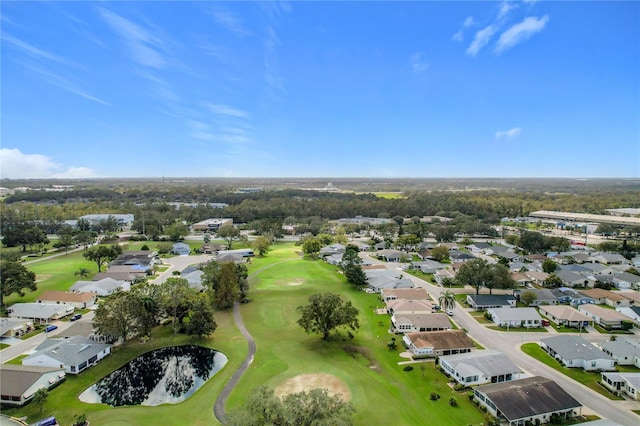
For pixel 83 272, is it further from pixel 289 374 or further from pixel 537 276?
pixel 537 276

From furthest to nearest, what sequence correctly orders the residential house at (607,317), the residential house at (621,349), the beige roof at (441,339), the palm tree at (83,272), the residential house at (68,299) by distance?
the palm tree at (83,272) < the residential house at (68,299) < the residential house at (607,317) < the beige roof at (441,339) < the residential house at (621,349)

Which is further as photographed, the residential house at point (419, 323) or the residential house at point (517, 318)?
the residential house at point (517, 318)

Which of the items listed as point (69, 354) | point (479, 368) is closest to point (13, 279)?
point (69, 354)

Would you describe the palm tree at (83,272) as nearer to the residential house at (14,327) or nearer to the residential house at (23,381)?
the residential house at (14,327)

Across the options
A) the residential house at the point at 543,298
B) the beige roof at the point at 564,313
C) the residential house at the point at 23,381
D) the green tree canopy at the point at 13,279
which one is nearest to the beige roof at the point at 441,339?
the beige roof at the point at 564,313

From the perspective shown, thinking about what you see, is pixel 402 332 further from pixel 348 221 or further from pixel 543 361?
pixel 348 221

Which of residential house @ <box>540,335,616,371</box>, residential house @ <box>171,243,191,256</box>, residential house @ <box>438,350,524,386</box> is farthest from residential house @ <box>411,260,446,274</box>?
residential house @ <box>171,243,191,256</box>

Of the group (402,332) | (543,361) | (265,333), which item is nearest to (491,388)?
(543,361)
